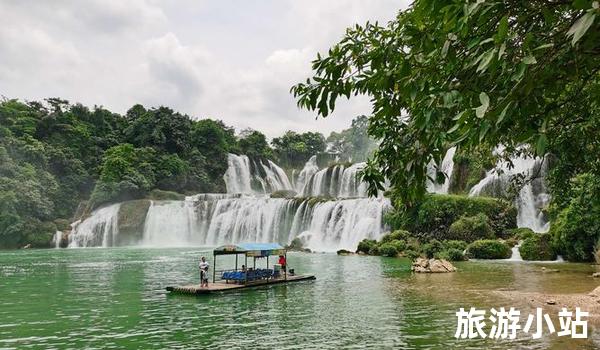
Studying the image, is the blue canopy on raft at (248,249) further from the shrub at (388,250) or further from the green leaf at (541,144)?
the green leaf at (541,144)

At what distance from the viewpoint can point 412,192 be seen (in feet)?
15.3

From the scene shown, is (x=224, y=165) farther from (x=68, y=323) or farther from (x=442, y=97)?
(x=442, y=97)

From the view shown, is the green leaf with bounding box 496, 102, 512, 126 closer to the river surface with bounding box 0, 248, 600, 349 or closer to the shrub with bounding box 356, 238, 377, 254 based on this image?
the river surface with bounding box 0, 248, 600, 349

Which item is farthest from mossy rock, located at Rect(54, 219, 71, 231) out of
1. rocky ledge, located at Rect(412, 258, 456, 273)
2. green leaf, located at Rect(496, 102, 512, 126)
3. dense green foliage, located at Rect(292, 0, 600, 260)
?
green leaf, located at Rect(496, 102, 512, 126)

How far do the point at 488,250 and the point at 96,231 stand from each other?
3694 centimetres

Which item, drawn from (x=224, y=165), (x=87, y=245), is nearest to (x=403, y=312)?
(x=87, y=245)

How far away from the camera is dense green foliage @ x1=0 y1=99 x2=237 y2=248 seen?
49250mm

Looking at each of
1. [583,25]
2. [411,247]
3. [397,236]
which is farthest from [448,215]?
[583,25]

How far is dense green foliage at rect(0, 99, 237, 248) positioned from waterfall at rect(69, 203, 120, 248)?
2.27 metres

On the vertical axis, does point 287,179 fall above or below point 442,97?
above

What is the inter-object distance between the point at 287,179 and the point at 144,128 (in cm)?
2090

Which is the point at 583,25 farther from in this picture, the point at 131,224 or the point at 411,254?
the point at 131,224

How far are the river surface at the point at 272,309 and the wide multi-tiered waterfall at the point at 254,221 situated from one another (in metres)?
15.4

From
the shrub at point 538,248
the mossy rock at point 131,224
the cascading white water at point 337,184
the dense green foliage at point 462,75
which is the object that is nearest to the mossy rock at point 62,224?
the mossy rock at point 131,224
